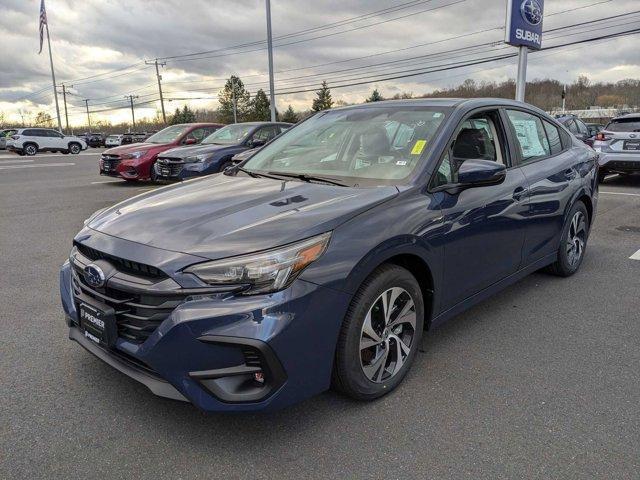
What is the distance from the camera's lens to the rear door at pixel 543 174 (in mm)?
3908

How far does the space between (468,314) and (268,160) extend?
6.38 ft

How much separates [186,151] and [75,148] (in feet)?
85.4

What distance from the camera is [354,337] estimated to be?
250 cm

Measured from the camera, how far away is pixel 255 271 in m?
2.20

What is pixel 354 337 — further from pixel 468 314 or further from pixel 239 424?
pixel 468 314

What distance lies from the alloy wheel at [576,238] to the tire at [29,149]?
32255mm

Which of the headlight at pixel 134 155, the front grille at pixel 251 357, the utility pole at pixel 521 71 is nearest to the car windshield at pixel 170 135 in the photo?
the headlight at pixel 134 155

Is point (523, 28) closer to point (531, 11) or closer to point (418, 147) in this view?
point (531, 11)

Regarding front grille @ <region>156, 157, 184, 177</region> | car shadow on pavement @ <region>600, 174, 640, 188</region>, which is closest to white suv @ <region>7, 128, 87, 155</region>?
front grille @ <region>156, 157, 184, 177</region>

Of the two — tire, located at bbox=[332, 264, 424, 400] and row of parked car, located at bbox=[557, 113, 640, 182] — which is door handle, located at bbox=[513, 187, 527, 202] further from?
row of parked car, located at bbox=[557, 113, 640, 182]

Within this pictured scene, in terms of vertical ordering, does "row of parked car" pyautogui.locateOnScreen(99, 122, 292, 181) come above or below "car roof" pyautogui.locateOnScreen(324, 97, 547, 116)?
below

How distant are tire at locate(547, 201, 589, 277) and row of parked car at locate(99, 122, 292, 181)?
6750 millimetres

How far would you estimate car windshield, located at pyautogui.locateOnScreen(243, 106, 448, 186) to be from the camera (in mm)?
3163

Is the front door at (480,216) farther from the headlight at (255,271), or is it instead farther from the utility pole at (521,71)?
the utility pole at (521,71)
